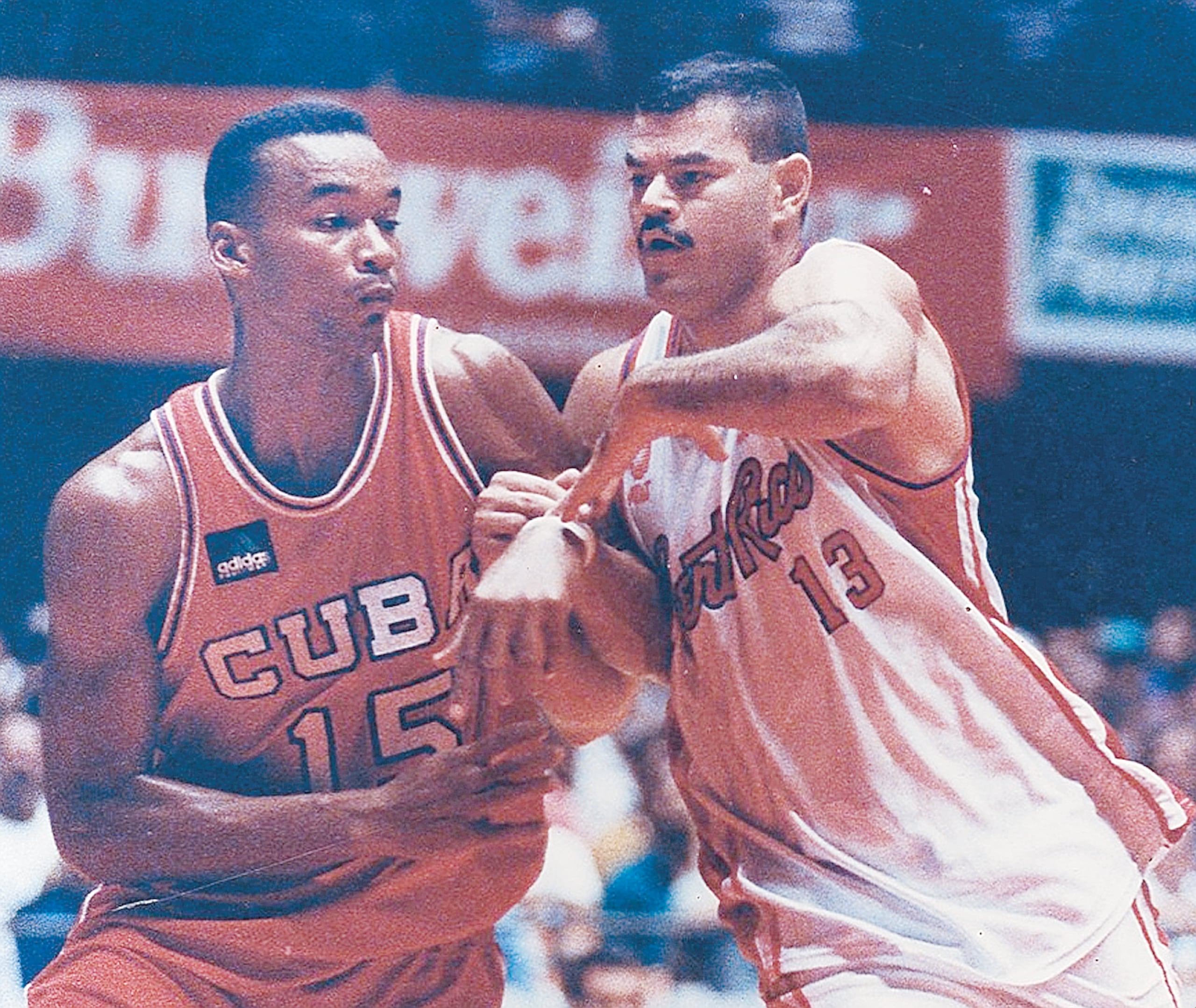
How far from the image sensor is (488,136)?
250cm

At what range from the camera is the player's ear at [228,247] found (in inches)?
98.3

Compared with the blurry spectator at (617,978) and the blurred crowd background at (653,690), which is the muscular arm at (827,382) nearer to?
the blurred crowd background at (653,690)

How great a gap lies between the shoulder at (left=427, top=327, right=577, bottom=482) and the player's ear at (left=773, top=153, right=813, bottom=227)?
20.9 inches

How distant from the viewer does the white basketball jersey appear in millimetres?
2303

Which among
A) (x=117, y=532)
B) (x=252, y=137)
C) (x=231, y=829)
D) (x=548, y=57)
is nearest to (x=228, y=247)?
(x=252, y=137)

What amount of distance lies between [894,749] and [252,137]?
1532mm

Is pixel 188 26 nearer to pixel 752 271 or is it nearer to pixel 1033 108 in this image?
pixel 752 271

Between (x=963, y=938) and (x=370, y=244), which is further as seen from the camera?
(x=370, y=244)

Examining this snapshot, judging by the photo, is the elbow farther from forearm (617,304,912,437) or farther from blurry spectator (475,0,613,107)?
blurry spectator (475,0,613,107)

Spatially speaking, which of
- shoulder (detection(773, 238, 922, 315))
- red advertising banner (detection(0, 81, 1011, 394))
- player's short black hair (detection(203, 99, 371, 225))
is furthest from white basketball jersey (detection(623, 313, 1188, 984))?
player's short black hair (detection(203, 99, 371, 225))

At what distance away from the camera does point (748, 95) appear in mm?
2451

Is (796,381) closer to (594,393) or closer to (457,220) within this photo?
(594,393)

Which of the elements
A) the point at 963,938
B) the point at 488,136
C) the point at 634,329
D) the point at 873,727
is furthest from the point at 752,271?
the point at 963,938

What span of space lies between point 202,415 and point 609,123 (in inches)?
35.1
